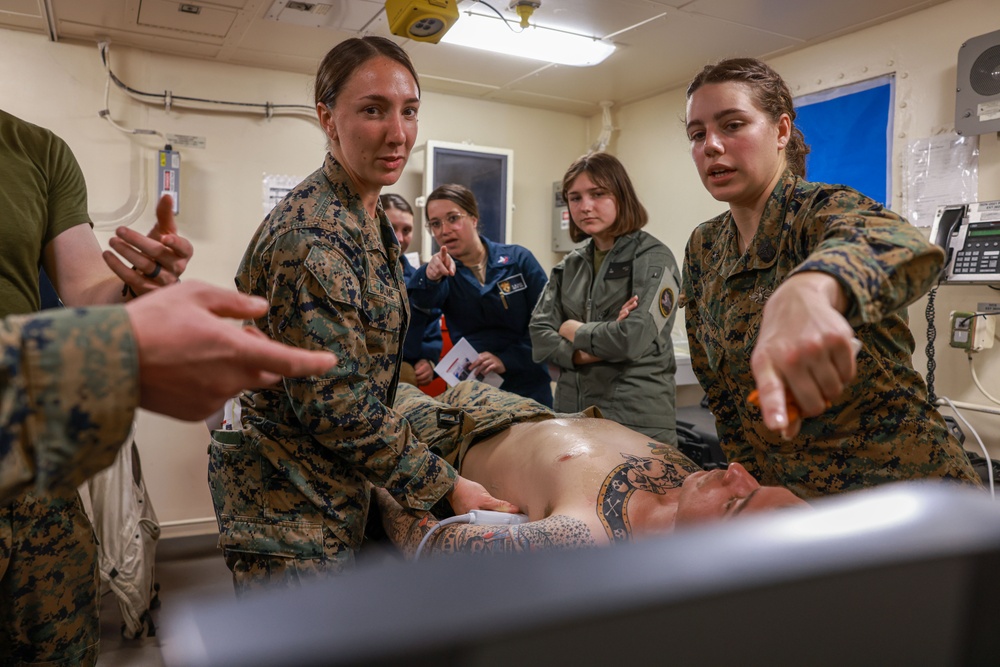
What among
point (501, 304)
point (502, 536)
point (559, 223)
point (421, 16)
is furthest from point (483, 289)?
point (559, 223)

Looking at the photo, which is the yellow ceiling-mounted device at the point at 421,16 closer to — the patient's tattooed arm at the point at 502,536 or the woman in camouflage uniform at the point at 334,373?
the woman in camouflage uniform at the point at 334,373

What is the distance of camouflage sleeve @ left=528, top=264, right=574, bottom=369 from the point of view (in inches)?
93.4

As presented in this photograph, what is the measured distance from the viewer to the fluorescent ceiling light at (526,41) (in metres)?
3.03

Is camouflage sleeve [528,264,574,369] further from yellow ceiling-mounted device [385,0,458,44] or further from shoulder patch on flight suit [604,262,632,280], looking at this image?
yellow ceiling-mounted device [385,0,458,44]

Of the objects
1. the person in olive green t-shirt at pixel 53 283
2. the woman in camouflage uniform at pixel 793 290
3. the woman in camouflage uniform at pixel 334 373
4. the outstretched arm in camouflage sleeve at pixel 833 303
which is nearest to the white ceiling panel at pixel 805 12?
the woman in camouflage uniform at pixel 793 290

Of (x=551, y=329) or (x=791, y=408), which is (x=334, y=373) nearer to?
(x=791, y=408)

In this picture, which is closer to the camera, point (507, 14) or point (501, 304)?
point (501, 304)

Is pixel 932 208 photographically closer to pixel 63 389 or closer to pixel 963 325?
pixel 963 325

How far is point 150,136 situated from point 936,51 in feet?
11.5

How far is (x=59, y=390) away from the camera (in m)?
0.56

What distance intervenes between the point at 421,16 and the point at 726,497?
5.82 ft

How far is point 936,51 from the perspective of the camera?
2.87 m

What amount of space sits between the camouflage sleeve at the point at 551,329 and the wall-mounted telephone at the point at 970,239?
57.8 inches

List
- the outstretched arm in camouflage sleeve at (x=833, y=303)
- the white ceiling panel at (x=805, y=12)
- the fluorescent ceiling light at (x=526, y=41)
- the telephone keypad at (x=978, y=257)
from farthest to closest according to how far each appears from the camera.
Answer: the fluorescent ceiling light at (x=526, y=41) < the white ceiling panel at (x=805, y=12) < the telephone keypad at (x=978, y=257) < the outstretched arm in camouflage sleeve at (x=833, y=303)
